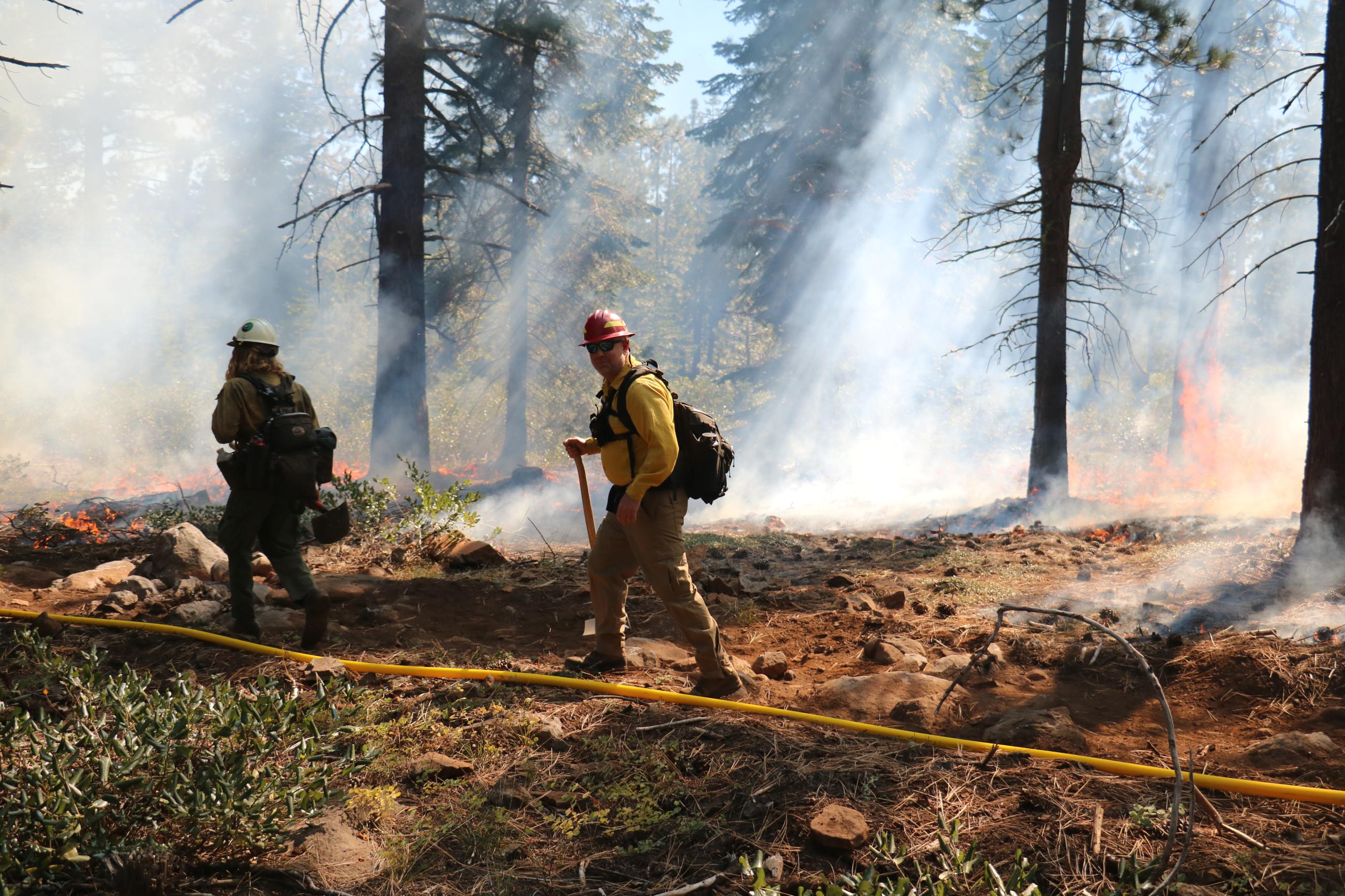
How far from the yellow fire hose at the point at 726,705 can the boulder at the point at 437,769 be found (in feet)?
2.95

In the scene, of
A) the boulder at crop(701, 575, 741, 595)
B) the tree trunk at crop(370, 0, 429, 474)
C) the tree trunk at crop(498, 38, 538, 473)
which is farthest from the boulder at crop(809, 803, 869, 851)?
the tree trunk at crop(498, 38, 538, 473)

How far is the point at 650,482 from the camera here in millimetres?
3793

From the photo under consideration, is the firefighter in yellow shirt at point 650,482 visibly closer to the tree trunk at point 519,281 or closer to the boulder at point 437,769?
the boulder at point 437,769

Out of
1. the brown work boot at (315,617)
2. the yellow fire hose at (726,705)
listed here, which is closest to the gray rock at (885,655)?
the yellow fire hose at (726,705)

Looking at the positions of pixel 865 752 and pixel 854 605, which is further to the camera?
pixel 854 605

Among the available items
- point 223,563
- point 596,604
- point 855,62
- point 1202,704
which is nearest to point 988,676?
point 1202,704

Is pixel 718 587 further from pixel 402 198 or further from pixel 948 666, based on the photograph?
pixel 402 198

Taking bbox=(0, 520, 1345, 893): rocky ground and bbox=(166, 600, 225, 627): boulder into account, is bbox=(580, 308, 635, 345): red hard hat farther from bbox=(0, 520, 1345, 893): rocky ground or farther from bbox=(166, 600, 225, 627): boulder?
bbox=(166, 600, 225, 627): boulder

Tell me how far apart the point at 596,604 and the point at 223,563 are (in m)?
3.38

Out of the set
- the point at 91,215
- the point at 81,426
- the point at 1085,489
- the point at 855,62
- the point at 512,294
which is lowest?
the point at 1085,489

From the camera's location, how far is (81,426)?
21297 millimetres

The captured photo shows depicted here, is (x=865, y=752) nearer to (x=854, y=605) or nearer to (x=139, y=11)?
(x=854, y=605)

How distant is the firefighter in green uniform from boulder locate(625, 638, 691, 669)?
5.53ft

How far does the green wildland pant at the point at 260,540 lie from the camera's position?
184 inches
